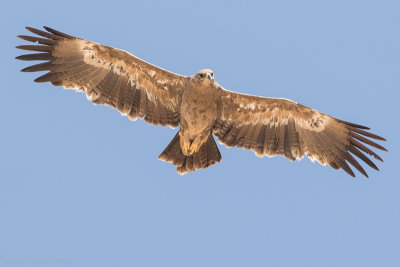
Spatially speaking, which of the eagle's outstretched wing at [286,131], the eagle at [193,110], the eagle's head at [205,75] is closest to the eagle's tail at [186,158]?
the eagle at [193,110]

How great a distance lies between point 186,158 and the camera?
13.2m

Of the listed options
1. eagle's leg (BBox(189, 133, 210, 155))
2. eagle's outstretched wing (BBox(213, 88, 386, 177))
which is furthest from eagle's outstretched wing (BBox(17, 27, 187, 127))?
eagle's outstretched wing (BBox(213, 88, 386, 177))

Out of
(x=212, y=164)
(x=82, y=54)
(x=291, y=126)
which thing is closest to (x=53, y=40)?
(x=82, y=54)

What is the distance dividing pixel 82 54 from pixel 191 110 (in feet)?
7.21

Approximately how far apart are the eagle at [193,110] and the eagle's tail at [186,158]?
2cm

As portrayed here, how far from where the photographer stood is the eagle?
1266 centimetres

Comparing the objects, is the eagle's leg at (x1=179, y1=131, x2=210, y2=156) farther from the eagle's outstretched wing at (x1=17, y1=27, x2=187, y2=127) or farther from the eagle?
the eagle's outstretched wing at (x1=17, y1=27, x2=187, y2=127)

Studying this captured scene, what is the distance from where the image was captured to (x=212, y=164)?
13.2 m

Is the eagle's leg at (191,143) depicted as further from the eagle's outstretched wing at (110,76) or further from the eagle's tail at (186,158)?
the eagle's outstretched wing at (110,76)

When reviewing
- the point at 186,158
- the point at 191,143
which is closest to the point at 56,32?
the point at 191,143

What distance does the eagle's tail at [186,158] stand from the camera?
43.1 ft

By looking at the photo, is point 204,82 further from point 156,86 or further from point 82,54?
point 82,54

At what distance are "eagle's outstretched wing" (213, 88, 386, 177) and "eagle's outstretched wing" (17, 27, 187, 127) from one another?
101cm

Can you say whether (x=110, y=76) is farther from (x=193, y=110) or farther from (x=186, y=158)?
(x=186, y=158)
